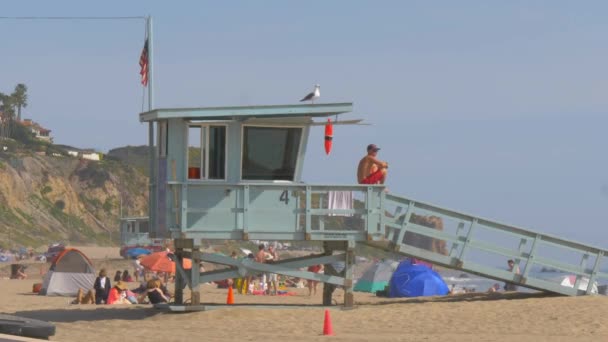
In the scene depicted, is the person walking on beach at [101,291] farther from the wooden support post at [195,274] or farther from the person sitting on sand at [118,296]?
the wooden support post at [195,274]

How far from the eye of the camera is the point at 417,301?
27172mm

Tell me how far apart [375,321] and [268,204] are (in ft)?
9.83

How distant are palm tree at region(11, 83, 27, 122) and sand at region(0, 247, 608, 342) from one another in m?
138

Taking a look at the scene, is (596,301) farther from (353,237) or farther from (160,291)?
Answer: (160,291)

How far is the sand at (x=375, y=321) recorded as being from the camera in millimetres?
20734

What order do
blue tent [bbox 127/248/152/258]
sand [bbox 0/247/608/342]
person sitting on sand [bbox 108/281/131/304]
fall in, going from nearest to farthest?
sand [bbox 0/247/608/342], person sitting on sand [bbox 108/281/131/304], blue tent [bbox 127/248/152/258]

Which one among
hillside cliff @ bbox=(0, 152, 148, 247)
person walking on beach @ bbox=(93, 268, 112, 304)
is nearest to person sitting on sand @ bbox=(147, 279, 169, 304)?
person walking on beach @ bbox=(93, 268, 112, 304)

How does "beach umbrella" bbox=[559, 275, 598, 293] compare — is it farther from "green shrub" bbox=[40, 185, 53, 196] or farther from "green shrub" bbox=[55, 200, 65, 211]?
"green shrub" bbox=[55, 200, 65, 211]

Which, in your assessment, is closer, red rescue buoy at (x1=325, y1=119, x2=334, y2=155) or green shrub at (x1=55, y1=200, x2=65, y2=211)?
red rescue buoy at (x1=325, y1=119, x2=334, y2=155)

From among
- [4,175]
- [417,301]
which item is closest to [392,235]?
[417,301]

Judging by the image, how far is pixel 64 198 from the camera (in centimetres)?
10712

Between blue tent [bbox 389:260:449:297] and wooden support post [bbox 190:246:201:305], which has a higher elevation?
wooden support post [bbox 190:246:201:305]

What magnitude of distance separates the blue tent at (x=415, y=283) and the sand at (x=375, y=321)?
305cm

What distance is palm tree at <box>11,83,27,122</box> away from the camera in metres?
161
